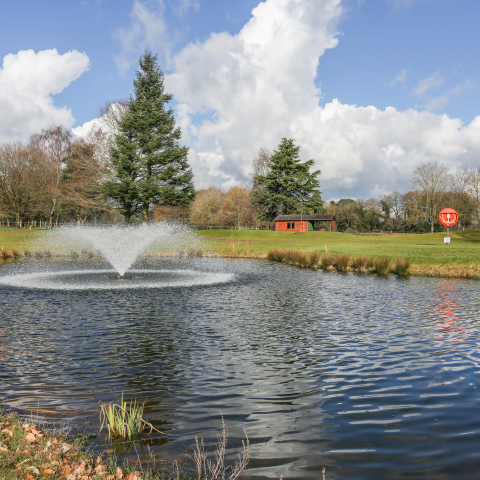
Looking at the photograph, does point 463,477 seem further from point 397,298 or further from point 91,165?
point 91,165

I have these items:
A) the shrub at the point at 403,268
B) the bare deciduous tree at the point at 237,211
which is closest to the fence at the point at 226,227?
the bare deciduous tree at the point at 237,211

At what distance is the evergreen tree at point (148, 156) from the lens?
165ft

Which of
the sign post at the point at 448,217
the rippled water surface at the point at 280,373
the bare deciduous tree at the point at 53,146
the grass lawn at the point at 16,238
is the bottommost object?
the rippled water surface at the point at 280,373

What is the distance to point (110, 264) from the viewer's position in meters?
33.9

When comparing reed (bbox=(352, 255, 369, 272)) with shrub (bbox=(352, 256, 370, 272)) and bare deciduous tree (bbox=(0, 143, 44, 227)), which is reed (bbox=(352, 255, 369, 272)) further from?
bare deciduous tree (bbox=(0, 143, 44, 227))

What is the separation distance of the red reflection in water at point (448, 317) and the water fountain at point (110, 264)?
11.2 metres

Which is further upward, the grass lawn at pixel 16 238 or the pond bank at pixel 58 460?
the grass lawn at pixel 16 238

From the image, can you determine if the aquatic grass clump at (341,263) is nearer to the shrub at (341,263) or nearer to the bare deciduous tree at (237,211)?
the shrub at (341,263)

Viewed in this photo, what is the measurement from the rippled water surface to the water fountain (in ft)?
17.1

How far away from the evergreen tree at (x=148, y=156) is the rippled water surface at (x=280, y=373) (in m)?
35.8

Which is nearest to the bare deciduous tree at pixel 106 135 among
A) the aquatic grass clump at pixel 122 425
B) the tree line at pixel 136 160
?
the tree line at pixel 136 160

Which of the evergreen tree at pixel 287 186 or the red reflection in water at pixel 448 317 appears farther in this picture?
the evergreen tree at pixel 287 186

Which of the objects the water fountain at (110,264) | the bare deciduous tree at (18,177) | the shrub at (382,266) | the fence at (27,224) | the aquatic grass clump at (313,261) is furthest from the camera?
the fence at (27,224)

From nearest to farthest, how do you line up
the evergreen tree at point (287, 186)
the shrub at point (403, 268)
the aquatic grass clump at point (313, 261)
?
the shrub at point (403, 268) → the aquatic grass clump at point (313, 261) → the evergreen tree at point (287, 186)
